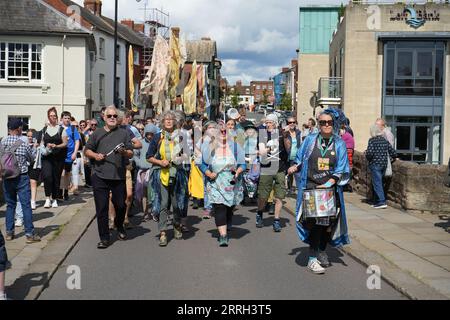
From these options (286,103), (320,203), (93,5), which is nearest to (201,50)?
(286,103)

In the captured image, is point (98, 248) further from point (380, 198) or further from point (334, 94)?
point (334, 94)

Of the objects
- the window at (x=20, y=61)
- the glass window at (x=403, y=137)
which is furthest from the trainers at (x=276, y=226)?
the glass window at (x=403, y=137)

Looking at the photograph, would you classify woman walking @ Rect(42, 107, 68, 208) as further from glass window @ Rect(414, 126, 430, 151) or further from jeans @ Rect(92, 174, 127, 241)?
glass window @ Rect(414, 126, 430, 151)

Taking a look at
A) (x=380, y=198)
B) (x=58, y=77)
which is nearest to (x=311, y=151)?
(x=380, y=198)

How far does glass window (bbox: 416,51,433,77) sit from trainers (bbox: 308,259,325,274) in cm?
2682

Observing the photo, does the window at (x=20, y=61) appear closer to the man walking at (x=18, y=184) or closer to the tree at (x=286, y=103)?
the man walking at (x=18, y=184)

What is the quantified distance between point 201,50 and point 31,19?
156 feet

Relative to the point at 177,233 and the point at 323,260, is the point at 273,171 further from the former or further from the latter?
the point at 323,260

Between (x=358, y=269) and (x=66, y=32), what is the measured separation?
24.2m

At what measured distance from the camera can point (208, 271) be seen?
6.67m

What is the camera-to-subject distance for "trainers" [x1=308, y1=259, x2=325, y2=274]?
6.59 m

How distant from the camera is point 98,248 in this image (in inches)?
314

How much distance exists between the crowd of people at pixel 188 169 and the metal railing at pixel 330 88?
73.7 feet

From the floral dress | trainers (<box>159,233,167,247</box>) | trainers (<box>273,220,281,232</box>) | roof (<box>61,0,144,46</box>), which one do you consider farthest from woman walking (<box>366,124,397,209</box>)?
roof (<box>61,0,144,46</box>)
